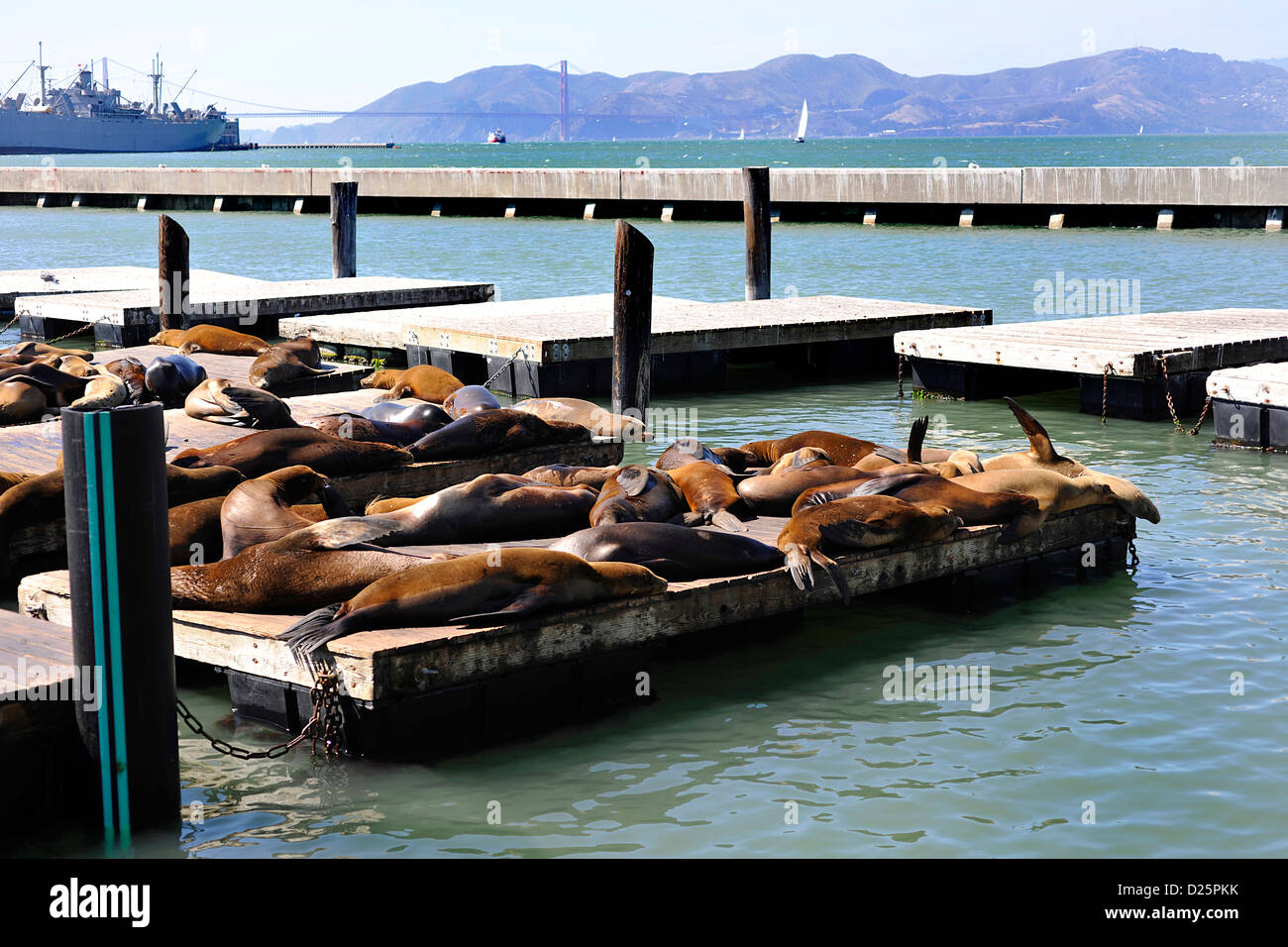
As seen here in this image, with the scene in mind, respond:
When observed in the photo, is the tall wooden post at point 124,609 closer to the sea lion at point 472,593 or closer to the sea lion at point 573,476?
the sea lion at point 472,593

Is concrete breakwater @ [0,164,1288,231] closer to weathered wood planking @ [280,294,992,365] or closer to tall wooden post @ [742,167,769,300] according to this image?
tall wooden post @ [742,167,769,300]

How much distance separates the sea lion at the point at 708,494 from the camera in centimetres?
706

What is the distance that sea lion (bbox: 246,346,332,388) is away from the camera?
11.9m

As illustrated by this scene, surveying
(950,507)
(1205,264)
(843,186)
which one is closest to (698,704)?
(950,507)

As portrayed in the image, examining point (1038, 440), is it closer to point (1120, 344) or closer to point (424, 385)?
point (424, 385)

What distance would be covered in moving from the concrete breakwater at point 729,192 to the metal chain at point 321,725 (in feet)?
92.0

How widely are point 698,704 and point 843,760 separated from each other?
2.64ft

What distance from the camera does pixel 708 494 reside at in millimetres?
7340

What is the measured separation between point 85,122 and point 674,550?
478 feet

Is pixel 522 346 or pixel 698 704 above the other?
pixel 522 346

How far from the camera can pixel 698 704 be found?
6.08 metres

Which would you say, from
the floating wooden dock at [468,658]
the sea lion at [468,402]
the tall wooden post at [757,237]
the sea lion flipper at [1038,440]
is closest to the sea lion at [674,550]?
the floating wooden dock at [468,658]
